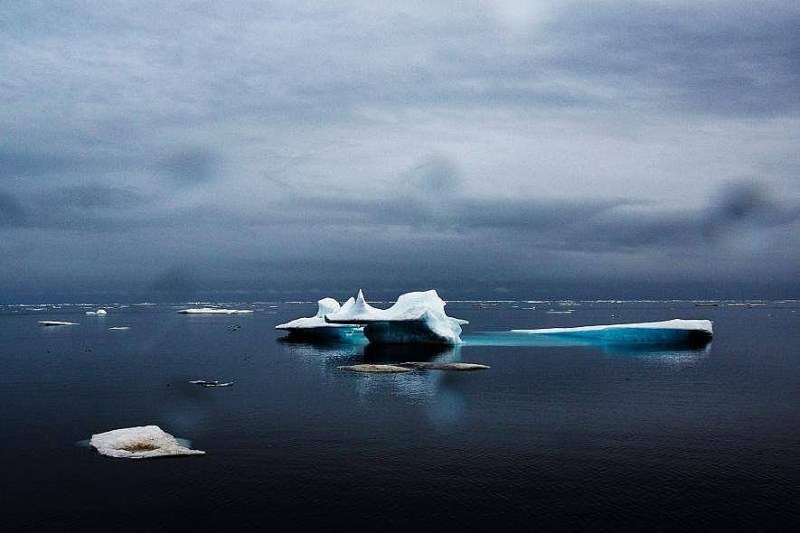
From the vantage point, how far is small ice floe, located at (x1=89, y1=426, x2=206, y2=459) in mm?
23484

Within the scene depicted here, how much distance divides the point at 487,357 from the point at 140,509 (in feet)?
143

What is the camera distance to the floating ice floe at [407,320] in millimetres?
64250

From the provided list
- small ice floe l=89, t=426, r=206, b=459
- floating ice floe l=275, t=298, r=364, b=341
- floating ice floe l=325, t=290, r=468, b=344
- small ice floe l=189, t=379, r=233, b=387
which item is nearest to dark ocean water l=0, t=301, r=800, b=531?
small ice floe l=89, t=426, r=206, b=459

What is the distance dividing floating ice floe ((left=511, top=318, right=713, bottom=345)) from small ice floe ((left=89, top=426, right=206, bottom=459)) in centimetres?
5073

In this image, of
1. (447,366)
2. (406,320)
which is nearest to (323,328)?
(406,320)

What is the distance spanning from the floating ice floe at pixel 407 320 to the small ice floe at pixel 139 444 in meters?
38.6

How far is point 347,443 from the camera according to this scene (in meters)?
26.0

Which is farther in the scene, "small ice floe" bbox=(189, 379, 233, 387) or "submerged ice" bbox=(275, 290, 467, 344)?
"submerged ice" bbox=(275, 290, 467, 344)

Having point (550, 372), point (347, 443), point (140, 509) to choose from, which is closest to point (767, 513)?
point (347, 443)

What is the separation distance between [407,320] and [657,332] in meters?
26.1

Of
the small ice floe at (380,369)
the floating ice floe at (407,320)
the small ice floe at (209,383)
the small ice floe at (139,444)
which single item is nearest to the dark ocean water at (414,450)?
the small ice floe at (139,444)

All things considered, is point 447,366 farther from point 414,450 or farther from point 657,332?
point 657,332

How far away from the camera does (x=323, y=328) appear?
79.1 m

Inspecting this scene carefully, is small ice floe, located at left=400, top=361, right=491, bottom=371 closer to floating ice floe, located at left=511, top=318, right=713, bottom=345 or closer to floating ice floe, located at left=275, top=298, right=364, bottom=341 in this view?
floating ice floe, located at left=511, top=318, right=713, bottom=345
